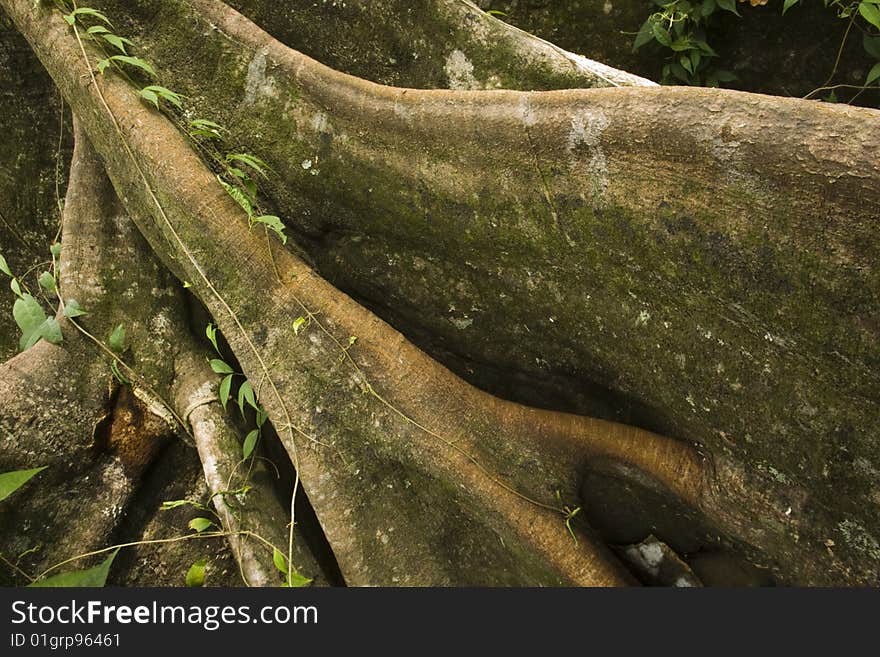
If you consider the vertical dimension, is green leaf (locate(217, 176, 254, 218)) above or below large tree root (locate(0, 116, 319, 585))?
above

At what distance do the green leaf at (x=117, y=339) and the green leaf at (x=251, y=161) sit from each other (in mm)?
692

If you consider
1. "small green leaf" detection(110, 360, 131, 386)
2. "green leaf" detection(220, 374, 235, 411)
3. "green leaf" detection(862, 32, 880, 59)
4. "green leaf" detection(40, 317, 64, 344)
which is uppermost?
"green leaf" detection(862, 32, 880, 59)

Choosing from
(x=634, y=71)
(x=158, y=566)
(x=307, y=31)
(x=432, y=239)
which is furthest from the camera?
(x=634, y=71)

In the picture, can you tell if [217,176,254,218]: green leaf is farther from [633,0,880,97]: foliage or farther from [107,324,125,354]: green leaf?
[633,0,880,97]: foliage

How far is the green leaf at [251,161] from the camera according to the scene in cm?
218

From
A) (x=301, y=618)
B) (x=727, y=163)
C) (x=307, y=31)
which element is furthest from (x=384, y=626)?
(x=307, y=31)

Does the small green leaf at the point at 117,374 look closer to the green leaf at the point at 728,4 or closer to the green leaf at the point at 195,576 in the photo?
the green leaf at the point at 195,576

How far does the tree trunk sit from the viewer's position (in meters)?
1.65

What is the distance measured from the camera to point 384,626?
177 centimetres

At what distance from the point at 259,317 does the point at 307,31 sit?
3.62 feet

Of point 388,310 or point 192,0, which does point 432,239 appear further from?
point 192,0

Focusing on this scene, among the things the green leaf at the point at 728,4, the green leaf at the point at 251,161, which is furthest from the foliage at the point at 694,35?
the green leaf at the point at 251,161

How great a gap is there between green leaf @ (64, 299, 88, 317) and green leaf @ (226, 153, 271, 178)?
738mm

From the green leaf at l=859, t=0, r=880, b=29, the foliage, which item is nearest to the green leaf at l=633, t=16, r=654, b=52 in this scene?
the foliage
